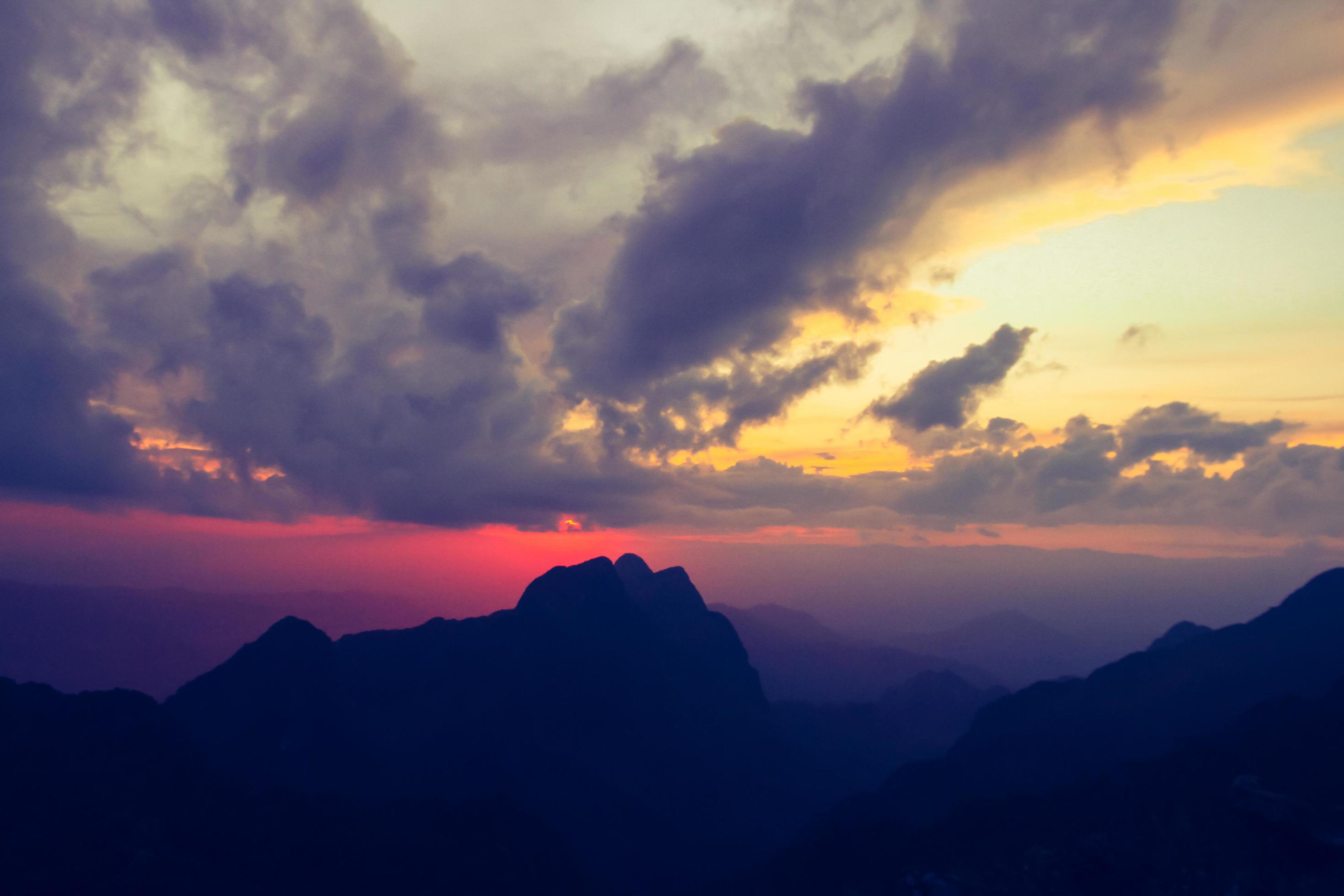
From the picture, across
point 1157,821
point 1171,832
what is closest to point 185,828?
point 1157,821

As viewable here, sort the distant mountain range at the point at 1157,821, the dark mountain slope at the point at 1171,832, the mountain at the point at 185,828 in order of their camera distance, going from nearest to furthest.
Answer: the dark mountain slope at the point at 1171,832
the distant mountain range at the point at 1157,821
the mountain at the point at 185,828

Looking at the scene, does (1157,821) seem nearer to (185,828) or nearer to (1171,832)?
(1171,832)

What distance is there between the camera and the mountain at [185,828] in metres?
124

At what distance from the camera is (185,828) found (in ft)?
444

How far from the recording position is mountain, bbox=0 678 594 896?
124 meters

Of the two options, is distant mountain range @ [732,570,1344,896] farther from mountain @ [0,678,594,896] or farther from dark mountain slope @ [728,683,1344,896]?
mountain @ [0,678,594,896]

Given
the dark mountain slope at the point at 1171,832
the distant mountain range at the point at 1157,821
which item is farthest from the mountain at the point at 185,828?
the dark mountain slope at the point at 1171,832

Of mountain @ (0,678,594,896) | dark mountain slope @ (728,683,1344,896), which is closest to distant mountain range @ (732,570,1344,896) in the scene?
dark mountain slope @ (728,683,1344,896)

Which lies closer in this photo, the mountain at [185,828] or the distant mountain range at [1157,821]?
the distant mountain range at [1157,821]

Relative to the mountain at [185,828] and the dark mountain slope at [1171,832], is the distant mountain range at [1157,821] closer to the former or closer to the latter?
the dark mountain slope at [1171,832]

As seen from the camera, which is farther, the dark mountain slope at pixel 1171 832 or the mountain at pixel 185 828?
the mountain at pixel 185 828

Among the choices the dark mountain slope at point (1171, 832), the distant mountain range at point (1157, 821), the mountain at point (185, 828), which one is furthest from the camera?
the mountain at point (185, 828)

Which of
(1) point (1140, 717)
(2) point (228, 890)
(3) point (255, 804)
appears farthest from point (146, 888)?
(1) point (1140, 717)

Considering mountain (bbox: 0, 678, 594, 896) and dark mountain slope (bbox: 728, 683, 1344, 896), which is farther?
mountain (bbox: 0, 678, 594, 896)
